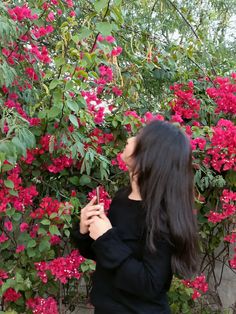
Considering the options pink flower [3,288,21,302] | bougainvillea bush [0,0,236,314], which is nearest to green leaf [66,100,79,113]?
bougainvillea bush [0,0,236,314]

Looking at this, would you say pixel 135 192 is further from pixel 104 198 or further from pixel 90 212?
pixel 104 198

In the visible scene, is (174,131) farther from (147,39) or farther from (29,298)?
(147,39)

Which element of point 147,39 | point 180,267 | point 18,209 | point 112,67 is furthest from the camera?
point 147,39

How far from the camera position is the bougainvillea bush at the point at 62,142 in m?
1.60

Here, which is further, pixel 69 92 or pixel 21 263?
pixel 21 263

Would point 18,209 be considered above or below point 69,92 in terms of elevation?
below

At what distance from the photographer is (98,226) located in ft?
4.13

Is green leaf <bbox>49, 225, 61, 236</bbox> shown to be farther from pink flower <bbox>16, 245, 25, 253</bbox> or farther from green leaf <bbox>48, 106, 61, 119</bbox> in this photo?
green leaf <bbox>48, 106, 61, 119</bbox>

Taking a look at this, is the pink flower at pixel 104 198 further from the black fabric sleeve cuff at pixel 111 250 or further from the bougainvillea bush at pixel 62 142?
the black fabric sleeve cuff at pixel 111 250

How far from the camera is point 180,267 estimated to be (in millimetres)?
1266

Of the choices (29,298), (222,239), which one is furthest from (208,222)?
(29,298)

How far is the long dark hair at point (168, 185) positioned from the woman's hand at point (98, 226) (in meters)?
0.11

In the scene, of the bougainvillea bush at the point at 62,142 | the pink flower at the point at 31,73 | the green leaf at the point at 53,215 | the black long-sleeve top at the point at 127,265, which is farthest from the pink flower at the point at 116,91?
the black long-sleeve top at the point at 127,265

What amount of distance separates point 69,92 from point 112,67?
408 millimetres
